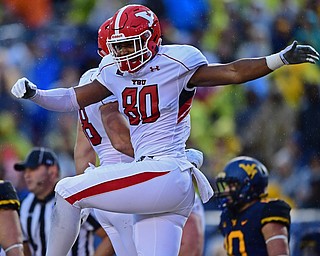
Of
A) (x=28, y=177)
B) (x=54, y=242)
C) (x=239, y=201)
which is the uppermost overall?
(x=28, y=177)

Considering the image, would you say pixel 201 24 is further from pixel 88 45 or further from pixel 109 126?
pixel 109 126

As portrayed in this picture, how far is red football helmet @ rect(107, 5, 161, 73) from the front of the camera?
15.5 feet

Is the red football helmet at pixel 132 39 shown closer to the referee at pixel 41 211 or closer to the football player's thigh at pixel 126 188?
the football player's thigh at pixel 126 188

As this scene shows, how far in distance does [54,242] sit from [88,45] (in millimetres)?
5545

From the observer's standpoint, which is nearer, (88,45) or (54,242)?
(54,242)

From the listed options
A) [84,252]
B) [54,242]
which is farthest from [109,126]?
[84,252]

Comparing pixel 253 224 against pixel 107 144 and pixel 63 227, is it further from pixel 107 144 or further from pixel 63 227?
pixel 63 227

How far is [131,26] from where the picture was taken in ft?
15.5

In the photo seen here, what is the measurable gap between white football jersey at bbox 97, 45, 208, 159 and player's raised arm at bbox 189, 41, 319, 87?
0.06 metres

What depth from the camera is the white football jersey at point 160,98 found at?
4.73 metres

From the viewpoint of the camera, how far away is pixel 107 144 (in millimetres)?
5516

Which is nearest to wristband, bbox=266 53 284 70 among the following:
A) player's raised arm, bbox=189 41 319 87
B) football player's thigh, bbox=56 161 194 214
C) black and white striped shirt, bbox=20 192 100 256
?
player's raised arm, bbox=189 41 319 87

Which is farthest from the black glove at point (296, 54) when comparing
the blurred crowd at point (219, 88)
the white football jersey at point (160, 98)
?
the blurred crowd at point (219, 88)

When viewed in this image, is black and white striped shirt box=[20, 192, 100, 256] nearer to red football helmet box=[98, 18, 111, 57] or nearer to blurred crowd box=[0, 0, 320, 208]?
red football helmet box=[98, 18, 111, 57]
